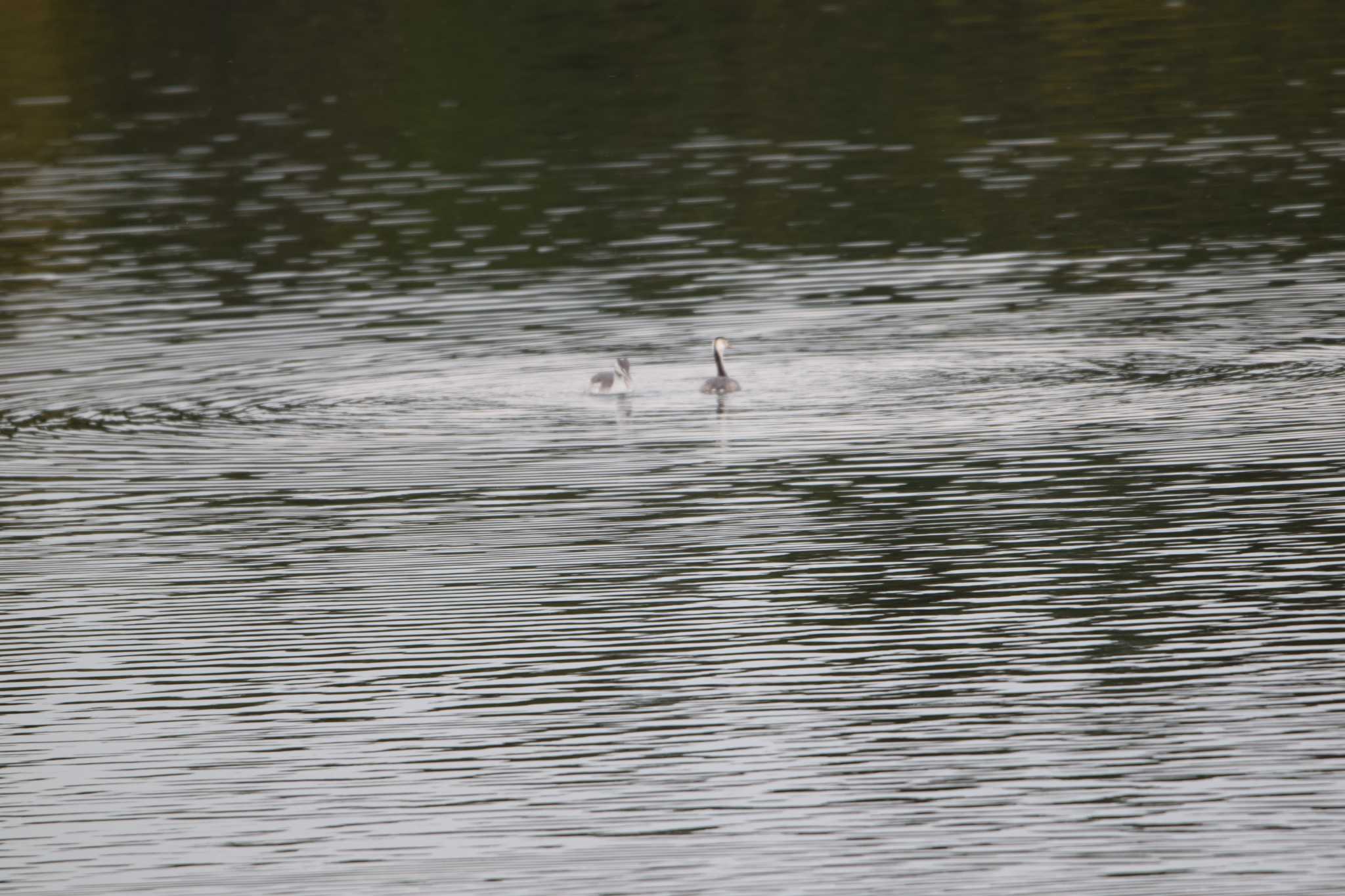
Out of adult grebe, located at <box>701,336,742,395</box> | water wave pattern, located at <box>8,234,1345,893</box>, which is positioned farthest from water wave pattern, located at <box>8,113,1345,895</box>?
adult grebe, located at <box>701,336,742,395</box>

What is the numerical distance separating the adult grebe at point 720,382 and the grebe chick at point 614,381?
0.71 metres

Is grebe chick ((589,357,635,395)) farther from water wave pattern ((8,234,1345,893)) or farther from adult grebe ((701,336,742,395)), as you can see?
adult grebe ((701,336,742,395))

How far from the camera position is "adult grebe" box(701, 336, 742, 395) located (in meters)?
22.0

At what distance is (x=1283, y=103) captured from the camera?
38.6 meters

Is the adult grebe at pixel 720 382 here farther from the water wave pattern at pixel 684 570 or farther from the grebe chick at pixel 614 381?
the grebe chick at pixel 614 381

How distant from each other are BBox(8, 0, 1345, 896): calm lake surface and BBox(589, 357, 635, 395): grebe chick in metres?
0.28

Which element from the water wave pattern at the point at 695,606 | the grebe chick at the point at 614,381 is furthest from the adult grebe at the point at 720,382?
the grebe chick at the point at 614,381

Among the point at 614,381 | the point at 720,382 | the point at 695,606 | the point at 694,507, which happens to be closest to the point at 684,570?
the point at 695,606

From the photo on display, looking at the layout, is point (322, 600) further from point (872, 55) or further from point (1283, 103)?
point (872, 55)

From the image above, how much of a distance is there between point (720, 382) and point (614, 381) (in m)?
1.05

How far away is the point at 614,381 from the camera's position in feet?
73.8

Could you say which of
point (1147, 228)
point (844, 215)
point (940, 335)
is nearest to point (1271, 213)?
point (1147, 228)

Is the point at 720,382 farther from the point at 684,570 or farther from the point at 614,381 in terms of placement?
the point at 684,570

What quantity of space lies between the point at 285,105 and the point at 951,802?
3568 cm
